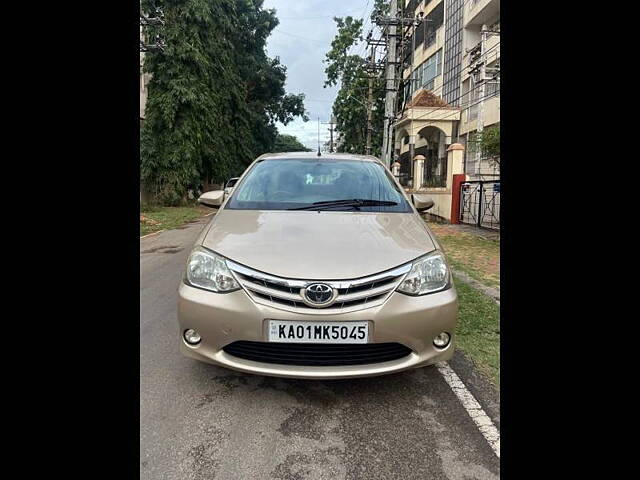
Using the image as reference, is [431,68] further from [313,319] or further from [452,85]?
[313,319]

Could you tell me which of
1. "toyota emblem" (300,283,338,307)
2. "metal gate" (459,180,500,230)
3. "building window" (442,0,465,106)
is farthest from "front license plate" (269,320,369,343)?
"building window" (442,0,465,106)

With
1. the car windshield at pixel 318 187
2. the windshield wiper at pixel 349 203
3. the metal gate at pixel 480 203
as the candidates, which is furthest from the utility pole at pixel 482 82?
the windshield wiper at pixel 349 203

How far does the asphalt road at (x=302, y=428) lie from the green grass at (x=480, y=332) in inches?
8.6

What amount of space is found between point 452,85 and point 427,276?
25824mm

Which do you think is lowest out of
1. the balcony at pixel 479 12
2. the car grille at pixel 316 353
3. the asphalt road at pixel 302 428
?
the asphalt road at pixel 302 428

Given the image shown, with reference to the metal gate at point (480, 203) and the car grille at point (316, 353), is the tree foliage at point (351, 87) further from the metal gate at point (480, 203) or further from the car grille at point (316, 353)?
the car grille at point (316, 353)

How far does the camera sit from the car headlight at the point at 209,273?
2309mm

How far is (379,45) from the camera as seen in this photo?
2166 cm

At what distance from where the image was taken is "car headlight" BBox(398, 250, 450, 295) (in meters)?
2.31

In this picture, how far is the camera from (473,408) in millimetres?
2453

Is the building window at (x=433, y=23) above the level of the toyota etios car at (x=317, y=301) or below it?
above

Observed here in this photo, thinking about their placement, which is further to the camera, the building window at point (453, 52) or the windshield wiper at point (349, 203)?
the building window at point (453, 52)
